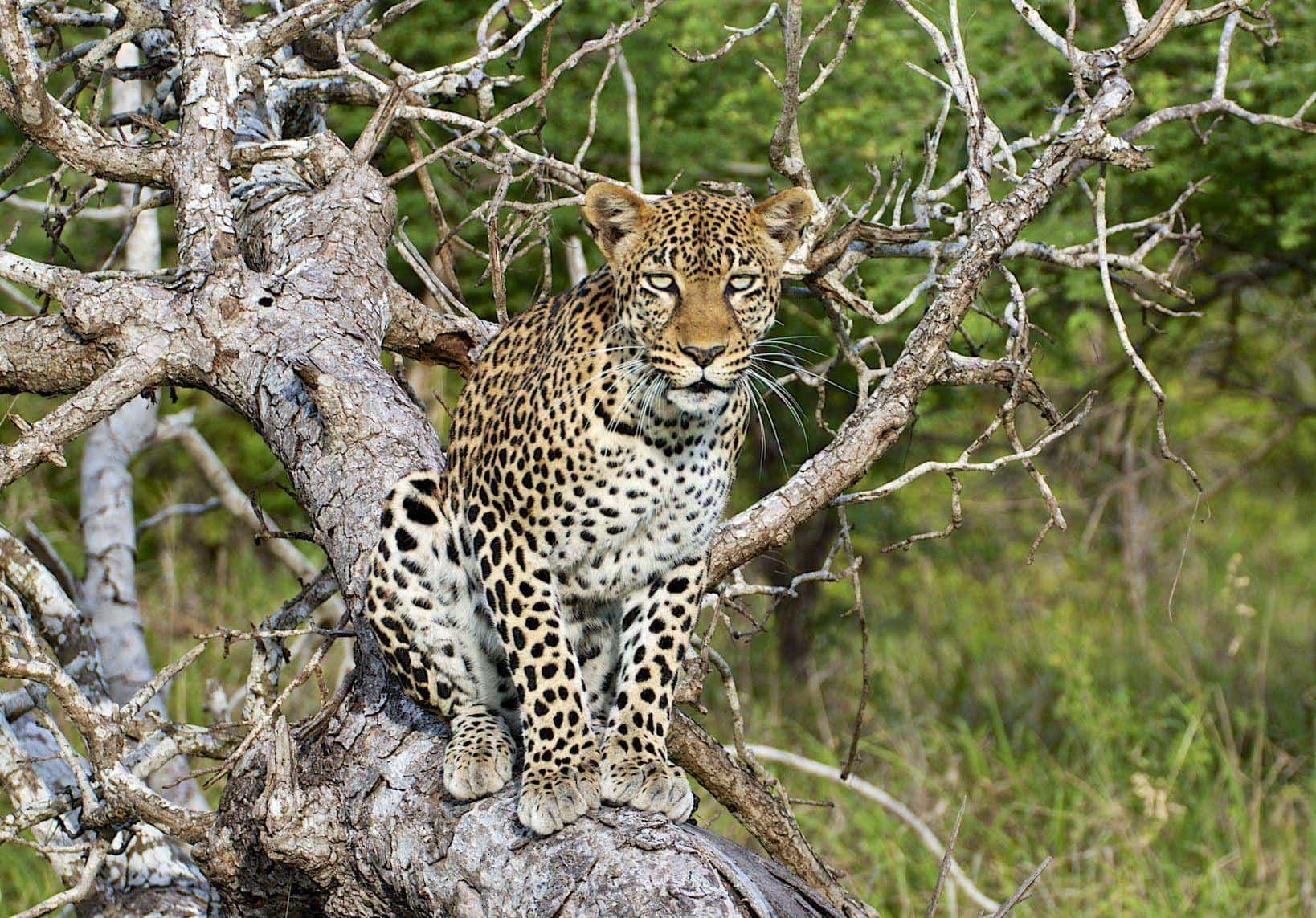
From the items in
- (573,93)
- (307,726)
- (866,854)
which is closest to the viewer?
(307,726)

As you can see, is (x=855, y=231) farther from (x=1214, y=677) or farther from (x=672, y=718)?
(x=1214, y=677)

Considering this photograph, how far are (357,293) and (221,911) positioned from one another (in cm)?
236

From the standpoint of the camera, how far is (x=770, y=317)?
194 inches

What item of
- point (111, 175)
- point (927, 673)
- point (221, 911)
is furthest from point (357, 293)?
point (927, 673)

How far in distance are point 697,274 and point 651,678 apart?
4.32 feet

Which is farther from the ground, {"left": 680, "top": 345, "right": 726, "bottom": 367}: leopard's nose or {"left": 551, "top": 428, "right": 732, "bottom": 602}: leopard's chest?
{"left": 680, "top": 345, "right": 726, "bottom": 367}: leopard's nose

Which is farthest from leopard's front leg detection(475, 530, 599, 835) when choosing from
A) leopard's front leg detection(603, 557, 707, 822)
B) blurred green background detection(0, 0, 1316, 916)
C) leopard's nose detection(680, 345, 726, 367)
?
blurred green background detection(0, 0, 1316, 916)

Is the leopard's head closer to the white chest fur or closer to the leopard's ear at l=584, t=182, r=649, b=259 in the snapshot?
the leopard's ear at l=584, t=182, r=649, b=259

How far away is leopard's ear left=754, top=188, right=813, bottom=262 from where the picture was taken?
4.88 m

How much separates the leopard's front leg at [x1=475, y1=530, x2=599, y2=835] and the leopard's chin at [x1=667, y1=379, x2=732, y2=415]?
71cm

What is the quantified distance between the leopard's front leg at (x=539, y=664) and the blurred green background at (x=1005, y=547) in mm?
2093

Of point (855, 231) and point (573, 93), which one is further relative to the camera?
point (573, 93)

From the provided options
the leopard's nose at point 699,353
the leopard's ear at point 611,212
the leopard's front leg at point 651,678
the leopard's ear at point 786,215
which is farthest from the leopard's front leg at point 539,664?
the leopard's ear at point 786,215

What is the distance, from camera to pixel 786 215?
4.96m
